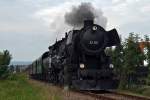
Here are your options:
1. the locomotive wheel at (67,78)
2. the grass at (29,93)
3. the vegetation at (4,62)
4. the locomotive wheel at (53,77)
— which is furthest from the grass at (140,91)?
the vegetation at (4,62)

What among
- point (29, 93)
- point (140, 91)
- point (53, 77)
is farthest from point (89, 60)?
point (53, 77)

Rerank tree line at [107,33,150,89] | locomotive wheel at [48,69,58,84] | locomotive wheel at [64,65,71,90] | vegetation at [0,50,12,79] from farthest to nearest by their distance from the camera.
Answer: vegetation at [0,50,12,79], locomotive wheel at [48,69,58,84], tree line at [107,33,150,89], locomotive wheel at [64,65,71,90]

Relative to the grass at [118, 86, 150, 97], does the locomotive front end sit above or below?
above

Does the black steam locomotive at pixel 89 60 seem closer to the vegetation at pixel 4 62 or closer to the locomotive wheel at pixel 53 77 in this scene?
the locomotive wheel at pixel 53 77

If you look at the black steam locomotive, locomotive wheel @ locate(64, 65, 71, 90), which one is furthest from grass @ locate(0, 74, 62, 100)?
the black steam locomotive

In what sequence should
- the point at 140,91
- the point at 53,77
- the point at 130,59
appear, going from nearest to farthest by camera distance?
the point at 140,91 → the point at 130,59 → the point at 53,77

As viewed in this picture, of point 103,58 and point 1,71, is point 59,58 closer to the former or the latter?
point 103,58

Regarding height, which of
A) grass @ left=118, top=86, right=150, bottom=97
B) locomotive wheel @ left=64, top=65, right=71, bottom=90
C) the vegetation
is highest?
the vegetation

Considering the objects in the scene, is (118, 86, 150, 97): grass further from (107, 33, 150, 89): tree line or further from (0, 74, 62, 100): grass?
(0, 74, 62, 100): grass

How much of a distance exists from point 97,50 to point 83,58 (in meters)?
1.08

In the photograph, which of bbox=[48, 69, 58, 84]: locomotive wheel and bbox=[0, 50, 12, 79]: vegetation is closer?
bbox=[48, 69, 58, 84]: locomotive wheel

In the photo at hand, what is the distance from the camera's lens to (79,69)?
2817cm

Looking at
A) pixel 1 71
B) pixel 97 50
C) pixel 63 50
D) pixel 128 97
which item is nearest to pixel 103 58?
pixel 97 50

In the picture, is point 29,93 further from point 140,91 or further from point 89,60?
point 140,91
